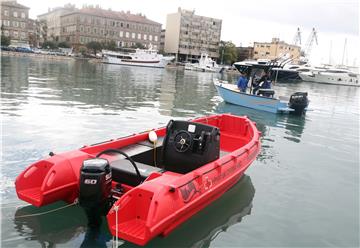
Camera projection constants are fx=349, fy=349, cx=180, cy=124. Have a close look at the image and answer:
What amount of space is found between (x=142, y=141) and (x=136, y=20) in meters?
105

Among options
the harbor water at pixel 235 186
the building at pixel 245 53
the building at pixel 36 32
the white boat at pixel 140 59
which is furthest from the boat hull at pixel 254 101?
the building at pixel 36 32

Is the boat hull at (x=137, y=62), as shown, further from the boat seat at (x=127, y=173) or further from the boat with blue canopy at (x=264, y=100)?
the boat seat at (x=127, y=173)

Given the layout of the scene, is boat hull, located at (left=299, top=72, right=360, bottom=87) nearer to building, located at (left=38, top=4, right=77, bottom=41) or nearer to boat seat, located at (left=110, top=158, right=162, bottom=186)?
boat seat, located at (left=110, top=158, right=162, bottom=186)

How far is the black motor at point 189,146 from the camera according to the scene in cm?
610

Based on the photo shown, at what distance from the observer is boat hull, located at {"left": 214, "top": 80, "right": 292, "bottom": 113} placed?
18.4 meters

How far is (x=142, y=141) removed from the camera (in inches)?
299

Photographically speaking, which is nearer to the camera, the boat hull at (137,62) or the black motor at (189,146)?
the black motor at (189,146)

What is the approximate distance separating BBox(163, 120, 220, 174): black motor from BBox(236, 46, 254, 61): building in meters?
108

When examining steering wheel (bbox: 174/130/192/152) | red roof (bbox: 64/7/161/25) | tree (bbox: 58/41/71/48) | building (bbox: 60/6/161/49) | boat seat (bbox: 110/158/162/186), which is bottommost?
boat seat (bbox: 110/158/162/186)

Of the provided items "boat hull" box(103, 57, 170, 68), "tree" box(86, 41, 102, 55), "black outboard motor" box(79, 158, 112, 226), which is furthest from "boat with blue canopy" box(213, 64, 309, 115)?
"tree" box(86, 41, 102, 55)

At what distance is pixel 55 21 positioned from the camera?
124m

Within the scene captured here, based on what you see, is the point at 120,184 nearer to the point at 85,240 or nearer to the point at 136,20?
the point at 85,240

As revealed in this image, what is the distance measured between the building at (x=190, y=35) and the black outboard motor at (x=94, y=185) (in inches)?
4236

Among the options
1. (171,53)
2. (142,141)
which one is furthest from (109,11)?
(142,141)
